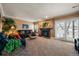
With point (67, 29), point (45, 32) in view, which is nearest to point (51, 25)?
point (45, 32)

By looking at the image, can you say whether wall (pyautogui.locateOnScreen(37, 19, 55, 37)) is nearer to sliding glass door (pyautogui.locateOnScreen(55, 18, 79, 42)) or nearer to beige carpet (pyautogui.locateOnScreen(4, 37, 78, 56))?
sliding glass door (pyautogui.locateOnScreen(55, 18, 79, 42))

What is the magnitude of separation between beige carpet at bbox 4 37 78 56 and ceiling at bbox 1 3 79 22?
493mm

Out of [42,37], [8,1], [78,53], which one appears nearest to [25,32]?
Result: [42,37]

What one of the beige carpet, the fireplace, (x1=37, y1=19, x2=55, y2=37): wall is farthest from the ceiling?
the beige carpet

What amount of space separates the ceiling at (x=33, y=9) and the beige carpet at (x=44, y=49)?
1.62 ft

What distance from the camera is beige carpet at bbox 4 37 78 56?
8.70 ft

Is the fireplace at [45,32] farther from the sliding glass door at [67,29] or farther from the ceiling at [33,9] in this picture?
the ceiling at [33,9]

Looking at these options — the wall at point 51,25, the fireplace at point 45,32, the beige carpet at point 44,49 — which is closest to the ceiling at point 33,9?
the wall at point 51,25

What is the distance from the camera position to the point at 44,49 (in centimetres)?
266

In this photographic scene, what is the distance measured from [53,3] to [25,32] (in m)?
0.77

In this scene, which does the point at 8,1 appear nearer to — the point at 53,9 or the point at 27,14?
the point at 27,14

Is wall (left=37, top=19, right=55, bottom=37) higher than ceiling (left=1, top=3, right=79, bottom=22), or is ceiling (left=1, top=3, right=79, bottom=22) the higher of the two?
ceiling (left=1, top=3, right=79, bottom=22)

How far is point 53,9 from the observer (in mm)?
2664

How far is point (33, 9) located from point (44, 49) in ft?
2.60
